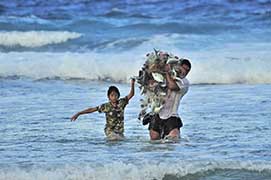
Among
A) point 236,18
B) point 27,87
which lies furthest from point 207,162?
point 236,18

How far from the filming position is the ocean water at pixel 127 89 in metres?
8.81

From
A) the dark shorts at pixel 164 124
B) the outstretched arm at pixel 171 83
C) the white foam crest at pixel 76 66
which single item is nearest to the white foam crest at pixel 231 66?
the white foam crest at pixel 76 66

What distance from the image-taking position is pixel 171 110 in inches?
385

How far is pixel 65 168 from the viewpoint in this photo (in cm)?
855

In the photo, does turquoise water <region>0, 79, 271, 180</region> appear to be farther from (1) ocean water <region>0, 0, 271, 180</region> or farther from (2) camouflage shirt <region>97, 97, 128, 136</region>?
(2) camouflage shirt <region>97, 97, 128, 136</region>

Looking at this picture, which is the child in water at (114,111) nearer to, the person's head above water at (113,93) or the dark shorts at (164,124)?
the person's head above water at (113,93)

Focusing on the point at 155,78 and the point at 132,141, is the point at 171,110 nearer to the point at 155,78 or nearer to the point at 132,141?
the point at 155,78

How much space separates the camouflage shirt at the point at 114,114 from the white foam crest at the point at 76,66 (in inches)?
263

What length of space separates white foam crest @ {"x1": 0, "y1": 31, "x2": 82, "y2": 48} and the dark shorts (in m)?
14.0

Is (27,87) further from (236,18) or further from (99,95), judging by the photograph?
(236,18)

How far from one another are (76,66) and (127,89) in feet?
10.5

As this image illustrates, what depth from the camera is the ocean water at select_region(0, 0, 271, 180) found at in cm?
881

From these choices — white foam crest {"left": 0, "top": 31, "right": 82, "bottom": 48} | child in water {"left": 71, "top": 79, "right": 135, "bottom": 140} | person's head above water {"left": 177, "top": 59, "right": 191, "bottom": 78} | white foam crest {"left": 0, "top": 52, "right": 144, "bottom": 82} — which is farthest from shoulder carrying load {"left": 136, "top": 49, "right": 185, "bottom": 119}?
white foam crest {"left": 0, "top": 31, "right": 82, "bottom": 48}

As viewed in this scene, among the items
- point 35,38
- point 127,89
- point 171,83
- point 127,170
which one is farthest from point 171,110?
point 35,38
